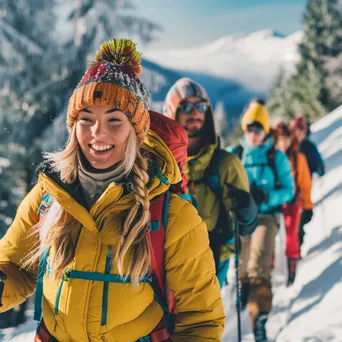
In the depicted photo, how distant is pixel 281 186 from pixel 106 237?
149 inches

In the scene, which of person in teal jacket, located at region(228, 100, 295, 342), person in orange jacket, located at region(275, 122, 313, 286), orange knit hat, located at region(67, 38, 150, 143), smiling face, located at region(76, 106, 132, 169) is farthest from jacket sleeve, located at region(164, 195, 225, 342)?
person in orange jacket, located at region(275, 122, 313, 286)

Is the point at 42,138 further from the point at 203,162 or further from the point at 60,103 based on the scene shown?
the point at 203,162

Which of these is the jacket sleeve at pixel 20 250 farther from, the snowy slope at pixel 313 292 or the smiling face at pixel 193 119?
the snowy slope at pixel 313 292

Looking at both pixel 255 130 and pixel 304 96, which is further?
pixel 304 96

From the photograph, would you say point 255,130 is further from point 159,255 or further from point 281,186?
point 159,255

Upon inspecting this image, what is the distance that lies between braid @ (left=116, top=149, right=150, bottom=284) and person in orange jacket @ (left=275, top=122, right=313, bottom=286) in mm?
5387

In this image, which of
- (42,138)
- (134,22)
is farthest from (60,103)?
(134,22)

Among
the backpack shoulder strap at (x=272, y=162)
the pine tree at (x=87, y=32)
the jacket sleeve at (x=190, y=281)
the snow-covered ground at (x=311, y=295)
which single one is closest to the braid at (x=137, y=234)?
the jacket sleeve at (x=190, y=281)

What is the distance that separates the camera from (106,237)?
1916 millimetres

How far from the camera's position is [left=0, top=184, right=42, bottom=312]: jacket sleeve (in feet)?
7.00

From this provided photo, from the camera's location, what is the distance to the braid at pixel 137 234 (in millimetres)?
1850

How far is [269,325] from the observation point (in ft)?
17.5

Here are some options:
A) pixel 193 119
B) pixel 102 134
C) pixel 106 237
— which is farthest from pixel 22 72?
pixel 106 237

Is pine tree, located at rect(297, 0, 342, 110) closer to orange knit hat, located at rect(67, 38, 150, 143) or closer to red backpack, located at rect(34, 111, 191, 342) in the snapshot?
orange knit hat, located at rect(67, 38, 150, 143)
